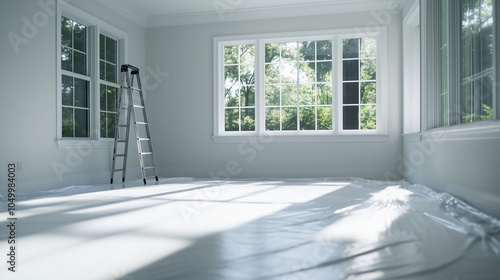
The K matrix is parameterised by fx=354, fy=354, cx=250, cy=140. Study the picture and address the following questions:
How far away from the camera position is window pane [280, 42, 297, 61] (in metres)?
5.66

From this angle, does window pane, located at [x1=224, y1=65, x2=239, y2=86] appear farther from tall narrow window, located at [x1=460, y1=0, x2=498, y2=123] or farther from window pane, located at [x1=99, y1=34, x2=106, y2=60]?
tall narrow window, located at [x1=460, y1=0, x2=498, y2=123]

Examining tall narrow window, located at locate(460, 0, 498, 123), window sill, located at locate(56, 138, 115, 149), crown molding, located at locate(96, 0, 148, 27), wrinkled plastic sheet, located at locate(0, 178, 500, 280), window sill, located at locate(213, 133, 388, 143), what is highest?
crown molding, located at locate(96, 0, 148, 27)

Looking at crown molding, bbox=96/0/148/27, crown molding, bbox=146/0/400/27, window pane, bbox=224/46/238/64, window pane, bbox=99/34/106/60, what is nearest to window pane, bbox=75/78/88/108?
window pane, bbox=99/34/106/60

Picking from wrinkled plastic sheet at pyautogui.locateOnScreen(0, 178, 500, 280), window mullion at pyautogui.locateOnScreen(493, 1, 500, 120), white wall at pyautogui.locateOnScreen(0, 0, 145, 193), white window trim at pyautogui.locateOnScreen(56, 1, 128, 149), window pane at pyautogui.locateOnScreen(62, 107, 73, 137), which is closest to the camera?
wrinkled plastic sheet at pyautogui.locateOnScreen(0, 178, 500, 280)

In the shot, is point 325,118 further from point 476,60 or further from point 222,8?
point 476,60

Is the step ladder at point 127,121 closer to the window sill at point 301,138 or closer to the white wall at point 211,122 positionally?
the white wall at point 211,122

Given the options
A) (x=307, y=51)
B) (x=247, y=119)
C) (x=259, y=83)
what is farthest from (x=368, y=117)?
(x=247, y=119)

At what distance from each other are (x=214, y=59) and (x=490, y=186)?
14.4 feet

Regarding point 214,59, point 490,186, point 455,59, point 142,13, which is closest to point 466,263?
point 490,186

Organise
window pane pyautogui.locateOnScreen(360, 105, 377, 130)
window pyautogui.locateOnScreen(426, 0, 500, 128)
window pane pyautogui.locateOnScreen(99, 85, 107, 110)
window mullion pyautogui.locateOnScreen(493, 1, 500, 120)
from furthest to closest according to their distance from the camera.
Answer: window pane pyautogui.locateOnScreen(360, 105, 377, 130) → window pane pyautogui.locateOnScreen(99, 85, 107, 110) → window pyautogui.locateOnScreen(426, 0, 500, 128) → window mullion pyautogui.locateOnScreen(493, 1, 500, 120)

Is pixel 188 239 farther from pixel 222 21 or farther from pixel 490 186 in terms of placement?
pixel 222 21

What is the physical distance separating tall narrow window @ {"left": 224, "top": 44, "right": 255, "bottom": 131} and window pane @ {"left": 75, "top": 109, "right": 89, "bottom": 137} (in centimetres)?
214

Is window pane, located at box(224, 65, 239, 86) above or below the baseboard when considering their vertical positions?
above

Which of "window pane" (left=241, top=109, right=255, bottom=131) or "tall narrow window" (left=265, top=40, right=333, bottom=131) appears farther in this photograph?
"window pane" (left=241, top=109, right=255, bottom=131)
